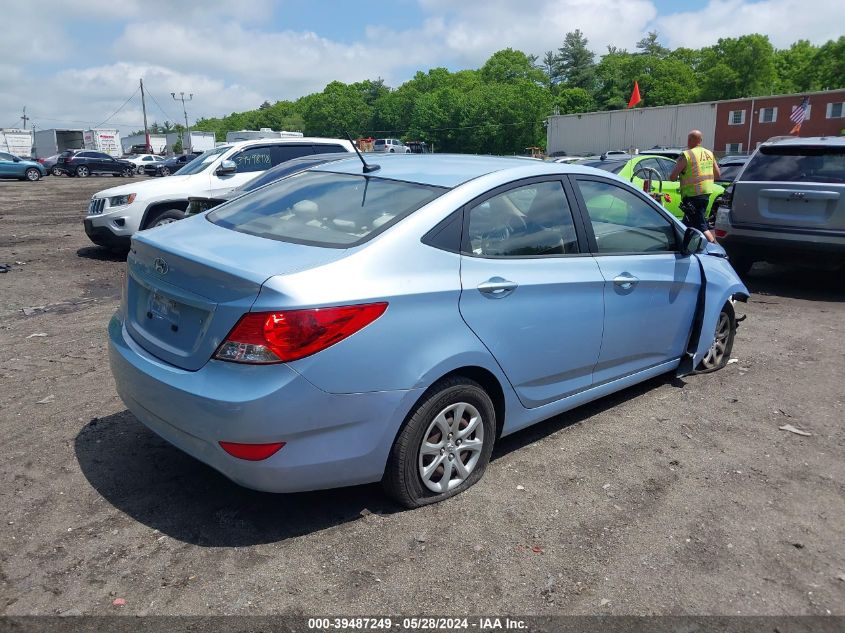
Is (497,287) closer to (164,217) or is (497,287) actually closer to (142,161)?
(164,217)

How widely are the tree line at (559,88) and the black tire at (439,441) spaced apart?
65666 millimetres

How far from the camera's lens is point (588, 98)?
10650 centimetres

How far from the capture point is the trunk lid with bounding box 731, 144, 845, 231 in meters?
7.93

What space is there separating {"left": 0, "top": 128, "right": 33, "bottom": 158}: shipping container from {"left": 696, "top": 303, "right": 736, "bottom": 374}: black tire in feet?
202

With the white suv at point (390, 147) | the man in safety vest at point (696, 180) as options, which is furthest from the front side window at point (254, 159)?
the white suv at point (390, 147)

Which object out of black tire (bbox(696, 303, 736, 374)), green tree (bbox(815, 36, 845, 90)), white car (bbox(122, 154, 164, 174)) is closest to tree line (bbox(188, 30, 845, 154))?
green tree (bbox(815, 36, 845, 90))

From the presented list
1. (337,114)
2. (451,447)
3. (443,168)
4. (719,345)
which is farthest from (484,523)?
(337,114)

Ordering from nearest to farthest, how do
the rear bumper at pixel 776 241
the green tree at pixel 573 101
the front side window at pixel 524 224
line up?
1. the front side window at pixel 524 224
2. the rear bumper at pixel 776 241
3. the green tree at pixel 573 101

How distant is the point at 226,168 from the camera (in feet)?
35.1

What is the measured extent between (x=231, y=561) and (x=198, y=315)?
1085 mm

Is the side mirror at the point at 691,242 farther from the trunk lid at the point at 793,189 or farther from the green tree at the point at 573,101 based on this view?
the green tree at the point at 573,101

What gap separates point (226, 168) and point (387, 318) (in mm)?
8505

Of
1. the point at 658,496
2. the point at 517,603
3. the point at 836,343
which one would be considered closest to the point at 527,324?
the point at 658,496

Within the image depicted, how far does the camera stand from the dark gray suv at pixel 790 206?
794 cm
